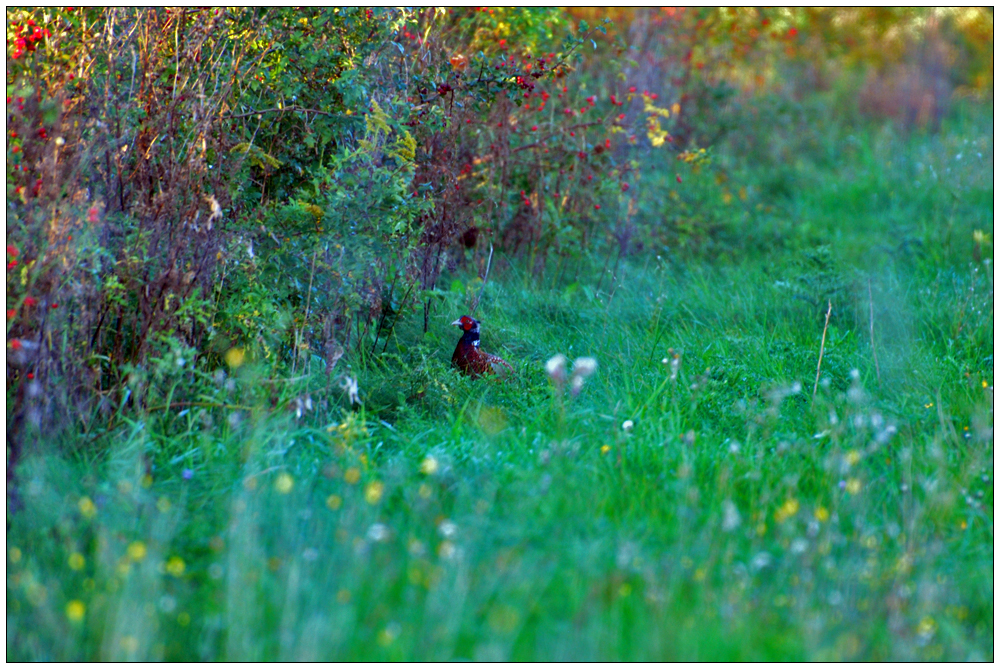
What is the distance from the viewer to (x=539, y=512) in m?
2.75

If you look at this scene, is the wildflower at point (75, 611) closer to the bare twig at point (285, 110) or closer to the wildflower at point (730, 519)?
the wildflower at point (730, 519)

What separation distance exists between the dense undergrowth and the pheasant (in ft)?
0.34

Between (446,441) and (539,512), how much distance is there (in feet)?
2.42

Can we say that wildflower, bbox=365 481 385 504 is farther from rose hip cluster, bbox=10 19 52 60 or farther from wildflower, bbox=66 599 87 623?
rose hip cluster, bbox=10 19 52 60

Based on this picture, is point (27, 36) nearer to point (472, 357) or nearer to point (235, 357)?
point (235, 357)

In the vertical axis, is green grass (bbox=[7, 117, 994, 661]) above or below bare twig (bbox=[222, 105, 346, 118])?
below

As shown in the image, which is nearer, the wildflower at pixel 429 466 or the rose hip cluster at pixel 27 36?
the wildflower at pixel 429 466

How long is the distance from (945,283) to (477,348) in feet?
10.8

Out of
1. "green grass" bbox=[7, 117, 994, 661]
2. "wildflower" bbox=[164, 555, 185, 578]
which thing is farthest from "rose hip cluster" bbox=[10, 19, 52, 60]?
"wildflower" bbox=[164, 555, 185, 578]

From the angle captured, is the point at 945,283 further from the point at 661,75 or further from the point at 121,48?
the point at 121,48

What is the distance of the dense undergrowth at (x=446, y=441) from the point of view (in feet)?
7.50

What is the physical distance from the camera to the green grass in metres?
2.24

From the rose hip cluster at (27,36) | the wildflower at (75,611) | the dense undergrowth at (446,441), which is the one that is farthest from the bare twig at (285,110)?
the wildflower at (75,611)

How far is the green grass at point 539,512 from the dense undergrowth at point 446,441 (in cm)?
1
